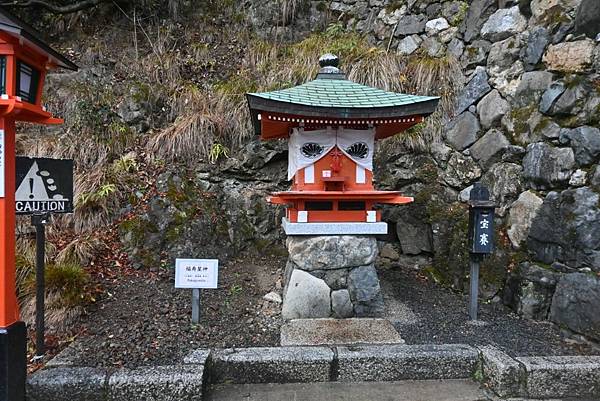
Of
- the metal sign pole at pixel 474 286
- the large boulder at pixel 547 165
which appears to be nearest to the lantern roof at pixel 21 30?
the metal sign pole at pixel 474 286

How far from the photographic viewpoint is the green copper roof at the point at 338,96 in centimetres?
412

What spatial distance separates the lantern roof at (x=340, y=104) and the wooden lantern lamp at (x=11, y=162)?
1925mm

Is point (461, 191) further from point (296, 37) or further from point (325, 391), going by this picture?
point (296, 37)

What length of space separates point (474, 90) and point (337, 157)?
131 inches

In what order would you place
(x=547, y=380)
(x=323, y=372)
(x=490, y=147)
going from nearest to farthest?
(x=547, y=380) < (x=323, y=372) < (x=490, y=147)

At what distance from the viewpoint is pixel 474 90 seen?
617 centimetres

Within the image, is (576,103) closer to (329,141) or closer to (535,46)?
(535,46)

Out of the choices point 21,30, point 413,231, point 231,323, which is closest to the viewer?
point 21,30

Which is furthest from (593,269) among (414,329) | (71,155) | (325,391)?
(71,155)

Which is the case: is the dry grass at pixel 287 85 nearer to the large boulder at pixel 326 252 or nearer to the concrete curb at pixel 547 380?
the large boulder at pixel 326 252

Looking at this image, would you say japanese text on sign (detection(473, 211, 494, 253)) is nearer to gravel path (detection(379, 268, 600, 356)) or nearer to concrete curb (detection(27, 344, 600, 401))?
gravel path (detection(379, 268, 600, 356))

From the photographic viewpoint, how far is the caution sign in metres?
3.41

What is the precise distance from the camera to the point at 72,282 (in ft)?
14.6

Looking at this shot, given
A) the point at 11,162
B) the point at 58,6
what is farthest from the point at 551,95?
the point at 58,6
